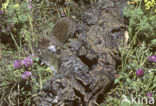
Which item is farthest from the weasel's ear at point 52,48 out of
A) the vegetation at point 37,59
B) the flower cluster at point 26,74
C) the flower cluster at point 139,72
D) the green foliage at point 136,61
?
the flower cluster at point 139,72

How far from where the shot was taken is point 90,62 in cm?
327

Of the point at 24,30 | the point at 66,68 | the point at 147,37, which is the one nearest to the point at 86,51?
the point at 66,68

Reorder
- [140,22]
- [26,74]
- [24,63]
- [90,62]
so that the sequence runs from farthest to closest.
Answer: [140,22] < [24,63] < [26,74] < [90,62]

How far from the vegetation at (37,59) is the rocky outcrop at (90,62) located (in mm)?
214

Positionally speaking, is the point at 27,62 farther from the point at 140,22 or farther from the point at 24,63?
the point at 140,22

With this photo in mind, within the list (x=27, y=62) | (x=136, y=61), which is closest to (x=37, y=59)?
(x=27, y=62)

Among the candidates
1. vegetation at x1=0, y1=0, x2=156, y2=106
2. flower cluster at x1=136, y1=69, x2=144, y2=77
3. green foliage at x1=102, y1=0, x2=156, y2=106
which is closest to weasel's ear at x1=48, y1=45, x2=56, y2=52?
vegetation at x1=0, y1=0, x2=156, y2=106

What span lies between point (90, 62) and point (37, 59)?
3.31 ft

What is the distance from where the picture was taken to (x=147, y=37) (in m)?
3.86

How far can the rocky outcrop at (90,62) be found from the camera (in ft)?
9.17

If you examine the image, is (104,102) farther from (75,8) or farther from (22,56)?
(75,8)

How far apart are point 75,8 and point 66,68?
2.02 meters

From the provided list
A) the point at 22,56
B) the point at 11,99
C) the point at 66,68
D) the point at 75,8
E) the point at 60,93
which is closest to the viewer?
the point at 60,93

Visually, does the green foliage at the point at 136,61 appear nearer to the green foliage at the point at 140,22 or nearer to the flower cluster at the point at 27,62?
the green foliage at the point at 140,22
